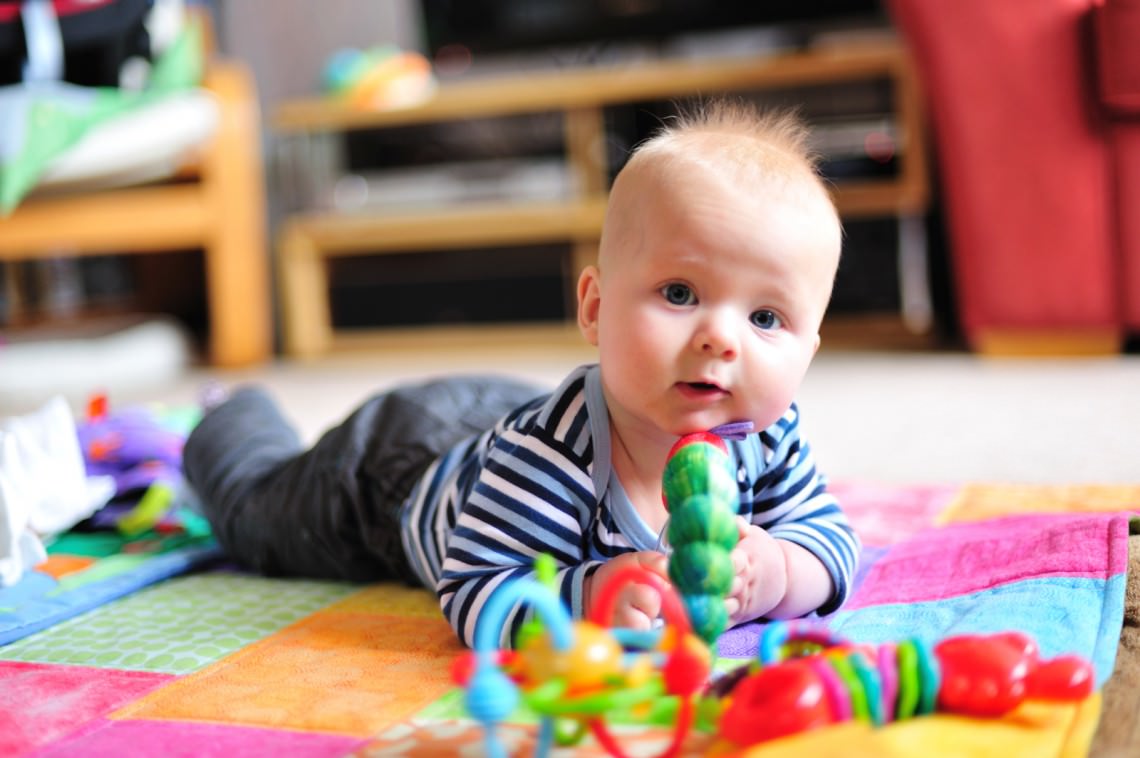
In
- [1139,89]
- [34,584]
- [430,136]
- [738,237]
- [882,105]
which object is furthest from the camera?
[430,136]

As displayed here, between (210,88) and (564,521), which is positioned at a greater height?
(210,88)

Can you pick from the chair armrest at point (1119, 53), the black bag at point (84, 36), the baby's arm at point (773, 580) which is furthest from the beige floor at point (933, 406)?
the black bag at point (84, 36)

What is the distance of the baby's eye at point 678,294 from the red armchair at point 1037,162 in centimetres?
153

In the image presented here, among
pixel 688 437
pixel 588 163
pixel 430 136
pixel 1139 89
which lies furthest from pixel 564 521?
pixel 430 136

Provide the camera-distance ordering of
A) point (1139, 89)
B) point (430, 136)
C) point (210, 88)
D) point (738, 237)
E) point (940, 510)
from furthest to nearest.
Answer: point (430, 136)
point (210, 88)
point (1139, 89)
point (940, 510)
point (738, 237)

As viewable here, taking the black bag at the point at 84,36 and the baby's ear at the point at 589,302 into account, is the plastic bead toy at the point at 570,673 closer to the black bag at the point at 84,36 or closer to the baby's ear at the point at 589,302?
the baby's ear at the point at 589,302

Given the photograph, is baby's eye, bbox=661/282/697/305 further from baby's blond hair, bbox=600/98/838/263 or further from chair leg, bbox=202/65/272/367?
chair leg, bbox=202/65/272/367

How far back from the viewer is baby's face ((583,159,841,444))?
0.68 m

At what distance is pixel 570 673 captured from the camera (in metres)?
0.51

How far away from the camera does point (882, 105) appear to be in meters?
2.55

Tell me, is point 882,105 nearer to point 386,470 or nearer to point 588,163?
point 588,163

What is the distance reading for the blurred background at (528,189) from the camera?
2020 mm

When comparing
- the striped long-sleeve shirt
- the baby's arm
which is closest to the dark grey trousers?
the striped long-sleeve shirt

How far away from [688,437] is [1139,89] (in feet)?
5.11
